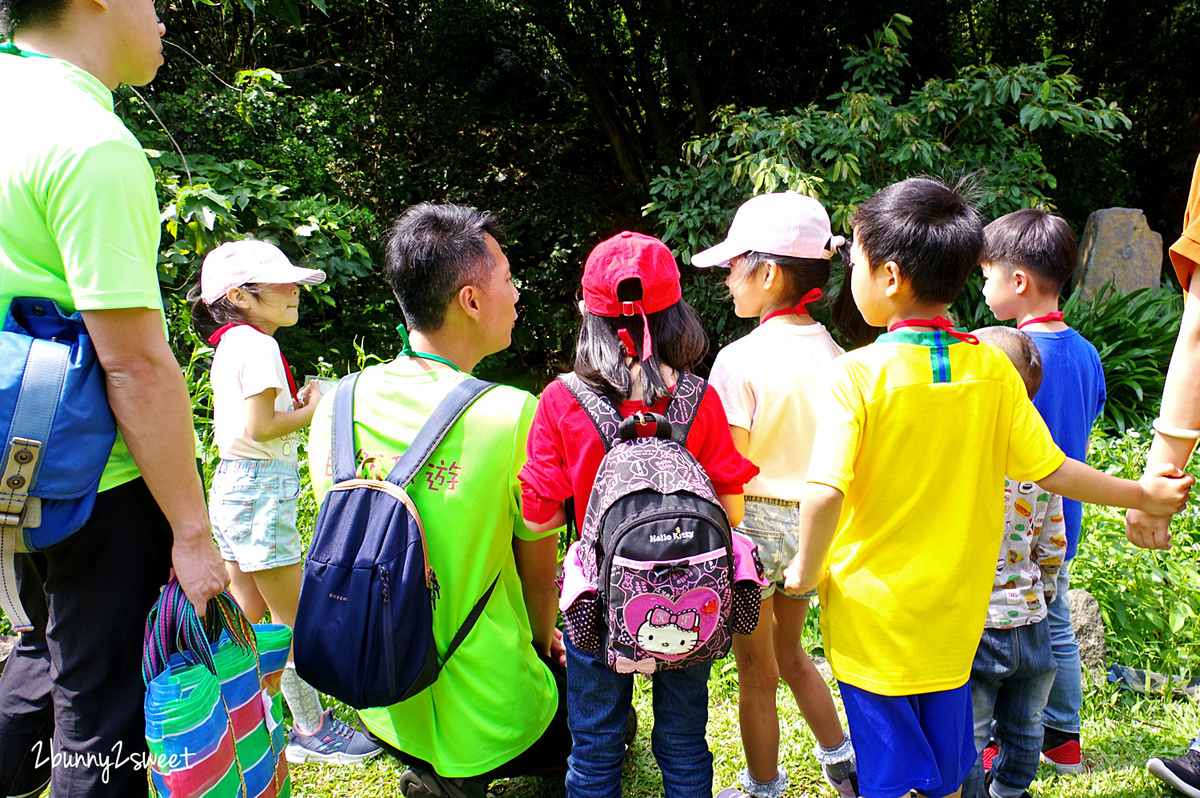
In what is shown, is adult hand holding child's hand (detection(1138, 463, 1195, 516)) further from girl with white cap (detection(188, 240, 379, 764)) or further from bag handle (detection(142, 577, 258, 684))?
girl with white cap (detection(188, 240, 379, 764))

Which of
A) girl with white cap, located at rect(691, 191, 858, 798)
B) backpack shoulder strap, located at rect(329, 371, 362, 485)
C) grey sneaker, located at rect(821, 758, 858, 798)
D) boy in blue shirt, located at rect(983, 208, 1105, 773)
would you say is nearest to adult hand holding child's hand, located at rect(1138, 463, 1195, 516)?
boy in blue shirt, located at rect(983, 208, 1105, 773)

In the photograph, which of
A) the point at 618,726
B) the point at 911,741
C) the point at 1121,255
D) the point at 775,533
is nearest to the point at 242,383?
the point at 618,726

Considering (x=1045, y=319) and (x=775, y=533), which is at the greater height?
(x=1045, y=319)

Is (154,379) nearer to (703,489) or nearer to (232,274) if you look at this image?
(703,489)

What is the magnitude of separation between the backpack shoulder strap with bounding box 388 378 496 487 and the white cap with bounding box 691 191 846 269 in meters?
0.83

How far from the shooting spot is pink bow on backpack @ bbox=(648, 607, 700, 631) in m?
1.60

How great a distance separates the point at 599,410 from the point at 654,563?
38 centimetres

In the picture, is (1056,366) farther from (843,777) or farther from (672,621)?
(672,621)

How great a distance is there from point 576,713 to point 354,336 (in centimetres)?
493

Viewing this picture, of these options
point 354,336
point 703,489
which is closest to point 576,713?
point 703,489

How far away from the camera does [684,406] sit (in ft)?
5.89

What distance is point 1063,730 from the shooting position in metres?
2.38

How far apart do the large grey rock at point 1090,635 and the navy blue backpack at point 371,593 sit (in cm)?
240

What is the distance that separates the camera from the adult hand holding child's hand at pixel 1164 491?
1.77 m
